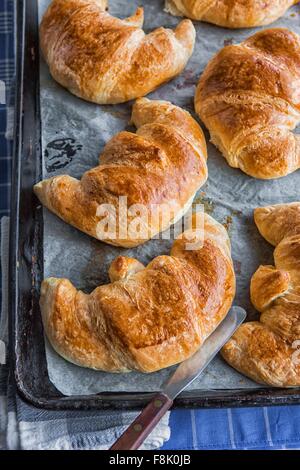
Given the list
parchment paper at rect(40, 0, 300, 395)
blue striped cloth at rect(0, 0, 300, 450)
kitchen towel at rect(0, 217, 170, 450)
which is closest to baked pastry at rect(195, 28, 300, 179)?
parchment paper at rect(40, 0, 300, 395)

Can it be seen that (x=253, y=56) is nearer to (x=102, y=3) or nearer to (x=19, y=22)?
(x=102, y=3)

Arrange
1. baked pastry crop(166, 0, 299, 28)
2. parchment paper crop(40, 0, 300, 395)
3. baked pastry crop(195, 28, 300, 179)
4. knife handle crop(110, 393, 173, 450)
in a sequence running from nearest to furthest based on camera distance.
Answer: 1. knife handle crop(110, 393, 173, 450)
2. parchment paper crop(40, 0, 300, 395)
3. baked pastry crop(195, 28, 300, 179)
4. baked pastry crop(166, 0, 299, 28)

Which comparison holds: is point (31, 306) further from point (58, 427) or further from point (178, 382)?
point (178, 382)

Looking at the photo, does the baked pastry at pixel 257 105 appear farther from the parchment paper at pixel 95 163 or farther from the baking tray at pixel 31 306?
the baking tray at pixel 31 306

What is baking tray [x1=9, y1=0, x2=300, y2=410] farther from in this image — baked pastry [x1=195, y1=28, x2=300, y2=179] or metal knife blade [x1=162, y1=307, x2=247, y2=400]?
baked pastry [x1=195, y1=28, x2=300, y2=179]

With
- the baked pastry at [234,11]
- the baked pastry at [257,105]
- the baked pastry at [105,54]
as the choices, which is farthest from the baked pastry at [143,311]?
the baked pastry at [234,11]
